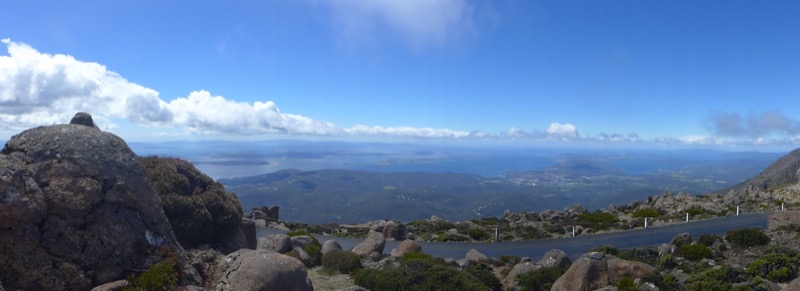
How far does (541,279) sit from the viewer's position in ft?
51.8

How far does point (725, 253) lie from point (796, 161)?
72.8m

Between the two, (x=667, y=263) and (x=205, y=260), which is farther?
(x=667, y=263)

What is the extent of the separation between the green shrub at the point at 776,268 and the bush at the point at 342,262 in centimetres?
1352

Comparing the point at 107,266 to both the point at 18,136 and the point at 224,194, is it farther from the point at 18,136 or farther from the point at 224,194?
the point at 224,194

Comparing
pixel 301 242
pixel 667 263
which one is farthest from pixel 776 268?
pixel 301 242

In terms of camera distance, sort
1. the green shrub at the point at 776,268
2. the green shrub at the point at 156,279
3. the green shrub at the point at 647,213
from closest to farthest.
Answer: the green shrub at the point at 156,279 < the green shrub at the point at 776,268 < the green shrub at the point at 647,213

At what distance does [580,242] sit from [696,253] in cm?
1052

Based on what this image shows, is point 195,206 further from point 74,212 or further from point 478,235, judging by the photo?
point 478,235

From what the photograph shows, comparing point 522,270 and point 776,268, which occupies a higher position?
point 776,268

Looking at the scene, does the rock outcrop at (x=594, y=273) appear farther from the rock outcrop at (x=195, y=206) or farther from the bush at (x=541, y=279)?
the rock outcrop at (x=195, y=206)

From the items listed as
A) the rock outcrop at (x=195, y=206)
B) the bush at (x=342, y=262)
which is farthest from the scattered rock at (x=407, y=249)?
the rock outcrop at (x=195, y=206)

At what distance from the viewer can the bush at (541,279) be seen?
1557cm

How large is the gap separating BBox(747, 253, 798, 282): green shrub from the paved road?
9.70 meters

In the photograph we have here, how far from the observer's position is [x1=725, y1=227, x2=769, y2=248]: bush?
78.7ft
